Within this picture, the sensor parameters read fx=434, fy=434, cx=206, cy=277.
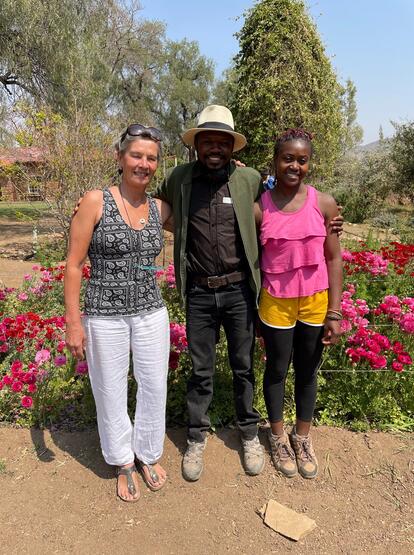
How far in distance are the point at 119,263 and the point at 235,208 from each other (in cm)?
68

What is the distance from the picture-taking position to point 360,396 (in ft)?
9.88

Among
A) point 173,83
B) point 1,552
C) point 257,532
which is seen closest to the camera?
point 1,552

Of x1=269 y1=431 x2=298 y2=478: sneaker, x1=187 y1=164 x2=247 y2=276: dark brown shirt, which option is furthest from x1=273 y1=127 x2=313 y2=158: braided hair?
x1=269 y1=431 x2=298 y2=478: sneaker

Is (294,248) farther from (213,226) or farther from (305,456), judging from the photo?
(305,456)

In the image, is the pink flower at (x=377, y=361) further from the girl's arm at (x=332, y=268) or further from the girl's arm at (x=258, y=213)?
the girl's arm at (x=258, y=213)

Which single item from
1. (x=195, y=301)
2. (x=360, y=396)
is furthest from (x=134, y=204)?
(x=360, y=396)

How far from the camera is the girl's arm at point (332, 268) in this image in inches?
91.6

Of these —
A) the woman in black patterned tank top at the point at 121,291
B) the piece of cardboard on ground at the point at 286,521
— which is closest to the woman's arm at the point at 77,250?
the woman in black patterned tank top at the point at 121,291

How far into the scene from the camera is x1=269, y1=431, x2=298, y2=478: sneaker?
2.62m

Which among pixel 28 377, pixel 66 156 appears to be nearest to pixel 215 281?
pixel 28 377

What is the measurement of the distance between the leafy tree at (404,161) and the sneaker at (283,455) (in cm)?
1726

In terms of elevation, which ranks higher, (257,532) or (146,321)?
(146,321)

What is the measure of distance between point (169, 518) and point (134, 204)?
1686 mm

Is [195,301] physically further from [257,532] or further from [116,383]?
[257,532]
